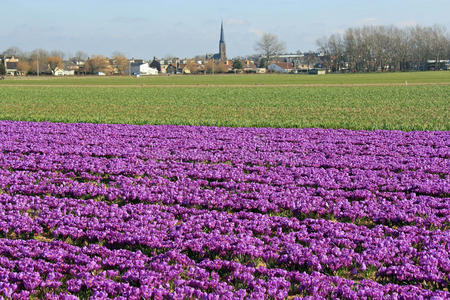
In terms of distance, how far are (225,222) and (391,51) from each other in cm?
19751

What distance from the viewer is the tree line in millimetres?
187500

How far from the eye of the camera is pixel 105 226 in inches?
336

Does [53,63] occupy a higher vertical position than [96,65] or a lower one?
higher

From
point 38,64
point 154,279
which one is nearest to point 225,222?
point 154,279

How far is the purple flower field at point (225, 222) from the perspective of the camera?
6359 millimetres

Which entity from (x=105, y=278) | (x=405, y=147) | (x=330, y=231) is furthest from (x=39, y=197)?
(x=405, y=147)

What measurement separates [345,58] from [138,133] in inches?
7341

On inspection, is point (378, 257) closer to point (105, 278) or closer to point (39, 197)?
point (105, 278)

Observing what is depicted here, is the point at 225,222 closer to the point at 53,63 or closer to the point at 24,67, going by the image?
the point at 24,67

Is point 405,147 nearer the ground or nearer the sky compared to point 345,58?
nearer the ground

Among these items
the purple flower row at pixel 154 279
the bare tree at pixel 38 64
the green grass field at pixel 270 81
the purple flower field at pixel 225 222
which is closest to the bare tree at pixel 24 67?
the bare tree at pixel 38 64

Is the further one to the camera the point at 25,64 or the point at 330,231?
the point at 25,64

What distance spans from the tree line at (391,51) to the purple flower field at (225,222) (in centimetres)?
18300

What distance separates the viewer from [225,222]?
28.7 ft
